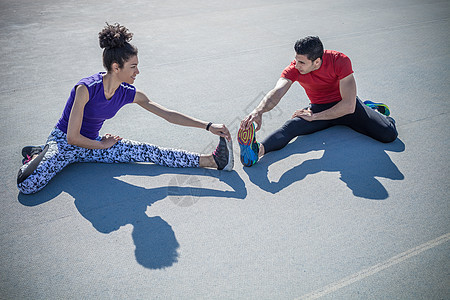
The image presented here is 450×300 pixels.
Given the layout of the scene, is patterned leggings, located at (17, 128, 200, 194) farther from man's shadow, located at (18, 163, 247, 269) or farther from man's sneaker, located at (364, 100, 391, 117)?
Result: man's sneaker, located at (364, 100, 391, 117)

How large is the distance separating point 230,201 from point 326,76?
4.24 feet

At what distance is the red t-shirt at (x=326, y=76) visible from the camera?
2777 millimetres

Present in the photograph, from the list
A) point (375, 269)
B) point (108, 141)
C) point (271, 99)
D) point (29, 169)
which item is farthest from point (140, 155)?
point (375, 269)

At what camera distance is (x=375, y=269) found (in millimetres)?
1858

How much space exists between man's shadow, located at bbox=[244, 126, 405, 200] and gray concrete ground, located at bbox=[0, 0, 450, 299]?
0.01 meters

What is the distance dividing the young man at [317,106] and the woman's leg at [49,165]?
128cm

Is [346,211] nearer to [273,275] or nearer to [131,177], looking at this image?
[273,275]

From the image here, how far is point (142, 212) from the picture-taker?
7.47ft

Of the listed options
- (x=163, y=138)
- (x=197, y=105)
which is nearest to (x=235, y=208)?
(x=163, y=138)

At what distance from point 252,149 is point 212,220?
69 cm

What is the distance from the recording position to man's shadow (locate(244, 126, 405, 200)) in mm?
2514

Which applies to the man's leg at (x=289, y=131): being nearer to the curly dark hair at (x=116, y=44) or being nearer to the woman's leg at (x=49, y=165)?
the curly dark hair at (x=116, y=44)

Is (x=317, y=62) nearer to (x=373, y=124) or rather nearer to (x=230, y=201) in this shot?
(x=373, y=124)

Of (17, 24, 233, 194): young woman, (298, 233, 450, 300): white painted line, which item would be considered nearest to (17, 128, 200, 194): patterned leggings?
(17, 24, 233, 194): young woman
